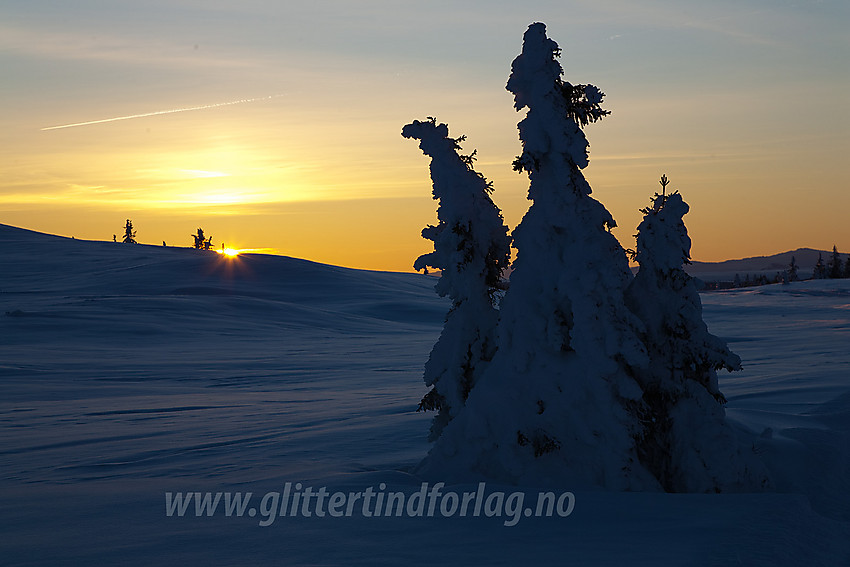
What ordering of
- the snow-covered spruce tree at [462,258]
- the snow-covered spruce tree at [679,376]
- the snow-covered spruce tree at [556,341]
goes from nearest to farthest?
the snow-covered spruce tree at [556,341] → the snow-covered spruce tree at [679,376] → the snow-covered spruce tree at [462,258]

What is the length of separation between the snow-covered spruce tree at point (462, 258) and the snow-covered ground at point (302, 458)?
4.55 feet

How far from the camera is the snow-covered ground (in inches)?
241

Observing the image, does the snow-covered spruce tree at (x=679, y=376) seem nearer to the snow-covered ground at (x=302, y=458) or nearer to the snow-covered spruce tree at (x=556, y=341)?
the snow-covered spruce tree at (x=556, y=341)

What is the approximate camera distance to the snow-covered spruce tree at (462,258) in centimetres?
921

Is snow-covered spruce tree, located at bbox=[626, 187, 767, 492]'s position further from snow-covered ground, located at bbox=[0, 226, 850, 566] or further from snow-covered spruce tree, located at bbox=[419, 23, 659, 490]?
snow-covered ground, located at bbox=[0, 226, 850, 566]

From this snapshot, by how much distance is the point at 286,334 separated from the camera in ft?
115

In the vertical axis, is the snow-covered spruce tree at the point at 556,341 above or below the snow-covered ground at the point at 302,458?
above

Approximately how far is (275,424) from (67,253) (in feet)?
195

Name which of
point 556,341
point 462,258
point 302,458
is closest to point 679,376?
point 556,341

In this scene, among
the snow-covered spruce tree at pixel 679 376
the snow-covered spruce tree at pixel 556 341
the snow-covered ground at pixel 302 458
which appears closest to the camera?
the snow-covered ground at pixel 302 458

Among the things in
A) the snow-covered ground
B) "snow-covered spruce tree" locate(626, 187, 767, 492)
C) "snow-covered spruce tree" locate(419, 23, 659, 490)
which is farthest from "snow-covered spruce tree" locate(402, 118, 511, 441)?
"snow-covered spruce tree" locate(626, 187, 767, 492)

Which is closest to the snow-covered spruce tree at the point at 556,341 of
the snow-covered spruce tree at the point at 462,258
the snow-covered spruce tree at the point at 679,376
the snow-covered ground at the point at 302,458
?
the snow-covered spruce tree at the point at 679,376

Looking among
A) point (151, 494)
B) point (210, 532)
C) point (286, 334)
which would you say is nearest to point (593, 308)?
point (210, 532)

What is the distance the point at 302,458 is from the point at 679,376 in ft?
15.2
